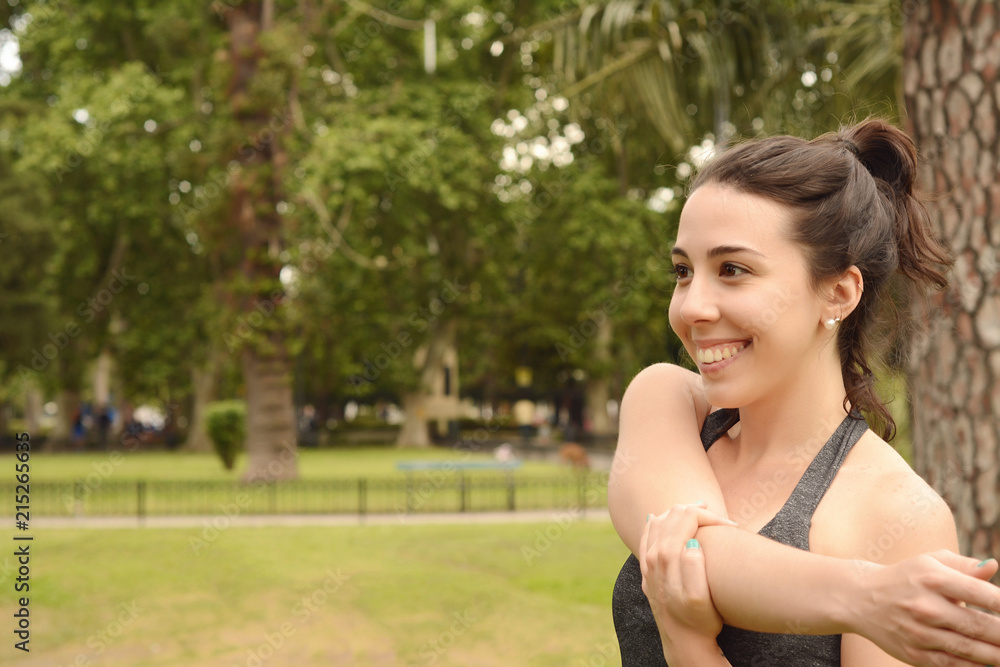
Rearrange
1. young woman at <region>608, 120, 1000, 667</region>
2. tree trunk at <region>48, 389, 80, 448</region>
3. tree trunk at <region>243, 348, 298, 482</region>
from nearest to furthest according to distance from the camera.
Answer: young woman at <region>608, 120, 1000, 667</region> < tree trunk at <region>243, 348, 298, 482</region> < tree trunk at <region>48, 389, 80, 448</region>

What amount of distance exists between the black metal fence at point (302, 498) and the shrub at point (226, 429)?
4.86 meters

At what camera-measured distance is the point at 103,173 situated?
25297 mm

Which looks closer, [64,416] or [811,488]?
[811,488]

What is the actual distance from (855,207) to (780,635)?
766 mm

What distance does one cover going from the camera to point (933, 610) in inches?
44.3

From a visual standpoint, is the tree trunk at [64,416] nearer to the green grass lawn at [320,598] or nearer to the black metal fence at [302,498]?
the black metal fence at [302,498]

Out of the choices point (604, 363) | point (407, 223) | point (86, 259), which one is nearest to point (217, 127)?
point (407, 223)

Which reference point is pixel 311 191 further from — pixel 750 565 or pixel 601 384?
pixel 601 384

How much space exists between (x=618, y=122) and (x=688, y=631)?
5803 millimetres

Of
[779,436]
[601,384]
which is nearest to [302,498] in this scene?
[779,436]

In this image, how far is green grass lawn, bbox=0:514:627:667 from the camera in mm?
7785

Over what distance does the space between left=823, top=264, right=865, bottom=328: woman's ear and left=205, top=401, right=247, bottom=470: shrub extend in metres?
23.4

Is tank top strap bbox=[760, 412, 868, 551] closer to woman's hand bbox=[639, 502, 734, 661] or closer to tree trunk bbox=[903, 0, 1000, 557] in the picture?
woman's hand bbox=[639, 502, 734, 661]

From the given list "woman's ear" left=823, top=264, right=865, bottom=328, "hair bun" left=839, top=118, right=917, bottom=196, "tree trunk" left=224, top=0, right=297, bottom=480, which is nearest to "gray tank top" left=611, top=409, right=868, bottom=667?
"woman's ear" left=823, top=264, right=865, bottom=328
